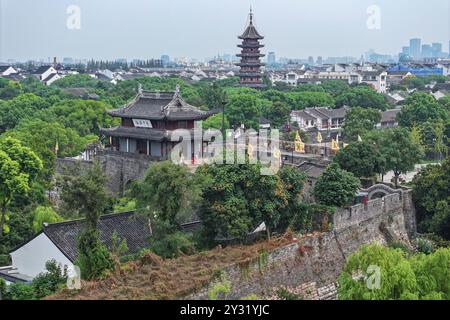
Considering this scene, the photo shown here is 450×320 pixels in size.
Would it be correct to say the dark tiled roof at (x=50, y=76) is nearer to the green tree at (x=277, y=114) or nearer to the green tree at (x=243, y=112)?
the green tree at (x=277, y=114)

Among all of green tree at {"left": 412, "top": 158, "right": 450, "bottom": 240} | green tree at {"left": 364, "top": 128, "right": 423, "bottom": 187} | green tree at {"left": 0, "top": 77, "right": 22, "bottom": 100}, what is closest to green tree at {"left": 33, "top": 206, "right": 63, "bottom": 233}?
green tree at {"left": 412, "top": 158, "right": 450, "bottom": 240}

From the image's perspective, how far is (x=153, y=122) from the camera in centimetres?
2559

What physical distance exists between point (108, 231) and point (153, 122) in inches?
317

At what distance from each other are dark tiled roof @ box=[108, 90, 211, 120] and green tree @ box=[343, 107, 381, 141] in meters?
14.3

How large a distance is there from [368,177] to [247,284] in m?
11.6

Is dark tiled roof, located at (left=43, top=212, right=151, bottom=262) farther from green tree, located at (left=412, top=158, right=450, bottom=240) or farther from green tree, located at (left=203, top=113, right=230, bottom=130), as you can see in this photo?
green tree, located at (left=203, top=113, right=230, bottom=130)

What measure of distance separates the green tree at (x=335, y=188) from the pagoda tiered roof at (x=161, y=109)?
7.07 m

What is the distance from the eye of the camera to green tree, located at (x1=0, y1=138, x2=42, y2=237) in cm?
1969

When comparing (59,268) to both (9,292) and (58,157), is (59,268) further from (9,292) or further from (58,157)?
(58,157)

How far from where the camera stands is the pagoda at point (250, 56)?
64.2 m

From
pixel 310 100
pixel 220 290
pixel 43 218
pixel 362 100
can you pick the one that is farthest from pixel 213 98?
pixel 220 290

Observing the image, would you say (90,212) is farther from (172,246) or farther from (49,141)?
(49,141)

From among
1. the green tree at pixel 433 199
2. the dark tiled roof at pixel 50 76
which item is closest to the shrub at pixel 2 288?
the green tree at pixel 433 199

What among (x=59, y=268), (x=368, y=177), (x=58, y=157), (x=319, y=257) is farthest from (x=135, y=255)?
(x=58, y=157)
